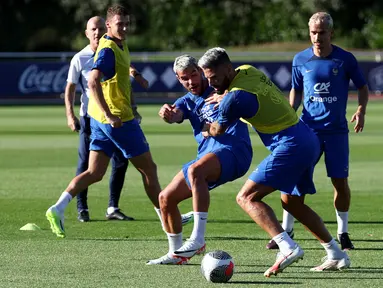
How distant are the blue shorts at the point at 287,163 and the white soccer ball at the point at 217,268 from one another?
0.71 meters

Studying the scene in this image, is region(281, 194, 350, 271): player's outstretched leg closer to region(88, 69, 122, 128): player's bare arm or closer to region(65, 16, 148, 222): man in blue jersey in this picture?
region(88, 69, 122, 128): player's bare arm

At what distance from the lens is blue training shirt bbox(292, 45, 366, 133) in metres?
10.5

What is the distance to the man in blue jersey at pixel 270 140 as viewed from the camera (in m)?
8.69


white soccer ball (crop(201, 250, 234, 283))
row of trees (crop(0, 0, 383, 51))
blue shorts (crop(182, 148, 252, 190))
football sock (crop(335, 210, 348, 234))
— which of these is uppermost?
blue shorts (crop(182, 148, 252, 190))

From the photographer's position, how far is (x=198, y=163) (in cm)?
941

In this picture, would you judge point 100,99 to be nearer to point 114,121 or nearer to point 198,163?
point 114,121

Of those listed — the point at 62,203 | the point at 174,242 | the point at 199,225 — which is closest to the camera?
the point at 199,225

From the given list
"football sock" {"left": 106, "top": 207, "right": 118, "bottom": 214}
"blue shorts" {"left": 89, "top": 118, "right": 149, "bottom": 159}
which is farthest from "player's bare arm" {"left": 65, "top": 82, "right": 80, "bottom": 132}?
"football sock" {"left": 106, "top": 207, "right": 118, "bottom": 214}

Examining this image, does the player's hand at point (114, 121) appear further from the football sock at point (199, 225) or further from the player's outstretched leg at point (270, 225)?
the player's outstretched leg at point (270, 225)

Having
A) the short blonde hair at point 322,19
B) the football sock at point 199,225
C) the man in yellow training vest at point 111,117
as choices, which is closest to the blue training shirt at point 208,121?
the football sock at point 199,225

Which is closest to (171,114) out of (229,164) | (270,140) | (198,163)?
(198,163)

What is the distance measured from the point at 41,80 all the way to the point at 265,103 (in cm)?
3004

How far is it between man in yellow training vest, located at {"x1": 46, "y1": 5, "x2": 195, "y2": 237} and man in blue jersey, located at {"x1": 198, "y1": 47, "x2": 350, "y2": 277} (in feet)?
6.70

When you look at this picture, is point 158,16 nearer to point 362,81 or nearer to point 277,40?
point 277,40
